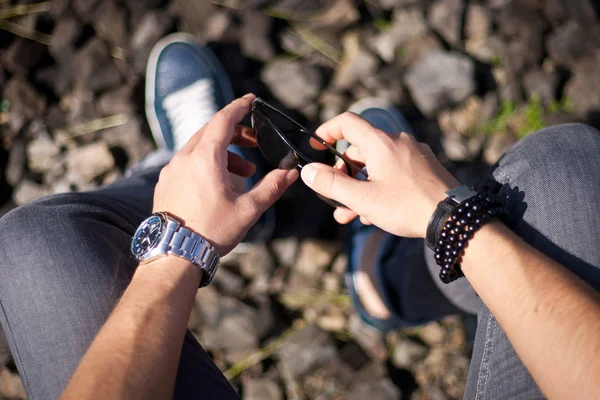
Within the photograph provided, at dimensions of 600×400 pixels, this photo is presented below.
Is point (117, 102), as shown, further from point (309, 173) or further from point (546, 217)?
point (546, 217)

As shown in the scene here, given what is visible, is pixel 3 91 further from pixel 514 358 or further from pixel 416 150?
pixel 514 358

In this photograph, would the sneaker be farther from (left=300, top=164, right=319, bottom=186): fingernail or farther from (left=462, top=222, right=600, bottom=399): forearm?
(left=462, top=222, right=600, bottom=399): forearm

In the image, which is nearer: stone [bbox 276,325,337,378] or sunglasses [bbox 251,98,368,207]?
sunglasses [bbox 251,98,368,207]

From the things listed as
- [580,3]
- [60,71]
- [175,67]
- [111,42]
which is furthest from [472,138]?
[60,71]

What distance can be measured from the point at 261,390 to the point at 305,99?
1348mm

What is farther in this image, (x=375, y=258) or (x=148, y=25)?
(x=148, y=25)

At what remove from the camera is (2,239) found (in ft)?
A: 4.58

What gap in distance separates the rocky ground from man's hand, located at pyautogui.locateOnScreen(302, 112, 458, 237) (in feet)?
3.39

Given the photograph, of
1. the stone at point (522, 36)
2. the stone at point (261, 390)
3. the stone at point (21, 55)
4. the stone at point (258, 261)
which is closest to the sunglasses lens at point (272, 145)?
the stone at point (258, 261)

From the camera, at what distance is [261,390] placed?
205 centimetres

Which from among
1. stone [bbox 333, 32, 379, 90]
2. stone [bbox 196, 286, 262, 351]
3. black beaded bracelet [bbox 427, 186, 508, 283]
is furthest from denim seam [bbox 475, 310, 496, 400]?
stone [bbox 333, 32, 379, 90]

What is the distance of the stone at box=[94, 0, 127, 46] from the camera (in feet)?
8.25

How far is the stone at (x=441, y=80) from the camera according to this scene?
222 centimetres

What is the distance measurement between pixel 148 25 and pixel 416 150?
1.83 m
